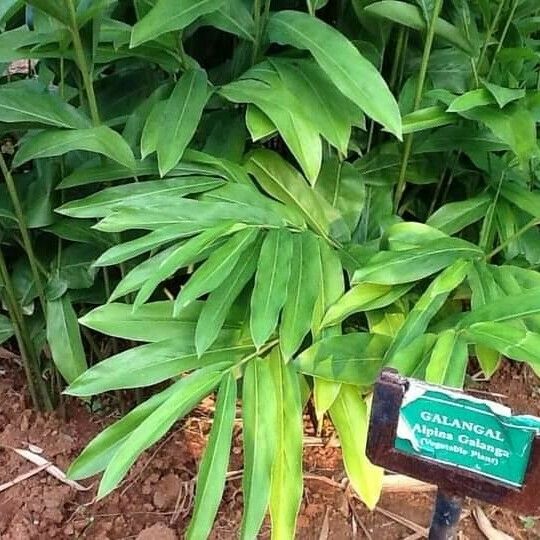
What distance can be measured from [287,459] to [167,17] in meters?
0.49

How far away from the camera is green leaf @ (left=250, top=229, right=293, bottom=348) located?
855 millimetres

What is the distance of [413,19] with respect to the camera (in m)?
1.04

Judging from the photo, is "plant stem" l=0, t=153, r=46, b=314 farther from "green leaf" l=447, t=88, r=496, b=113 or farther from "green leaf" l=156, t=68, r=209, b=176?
"green leaf" l=447, t=88, r=496, b=113

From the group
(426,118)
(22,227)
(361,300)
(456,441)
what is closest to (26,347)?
(22,227)

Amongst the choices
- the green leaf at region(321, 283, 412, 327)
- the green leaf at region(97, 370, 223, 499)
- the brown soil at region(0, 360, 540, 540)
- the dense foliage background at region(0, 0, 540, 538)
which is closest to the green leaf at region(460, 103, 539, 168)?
the dense foliage background at region(0, 0, 540, 538)

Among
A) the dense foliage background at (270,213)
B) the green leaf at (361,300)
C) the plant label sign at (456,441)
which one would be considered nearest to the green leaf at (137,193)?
the dense foliage background at (270,213)

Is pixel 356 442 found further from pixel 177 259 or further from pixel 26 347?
pixel 26 347

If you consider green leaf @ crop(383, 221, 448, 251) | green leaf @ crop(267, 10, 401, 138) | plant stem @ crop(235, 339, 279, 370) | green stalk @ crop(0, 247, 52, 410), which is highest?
green leaf @ crop(267, 10, 401, 138)

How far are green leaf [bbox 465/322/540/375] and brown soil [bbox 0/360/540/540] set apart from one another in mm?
473

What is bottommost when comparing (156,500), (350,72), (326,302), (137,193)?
(156,500)

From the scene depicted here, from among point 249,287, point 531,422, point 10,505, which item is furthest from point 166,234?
point 10,505

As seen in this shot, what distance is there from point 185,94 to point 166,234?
8.1 inches

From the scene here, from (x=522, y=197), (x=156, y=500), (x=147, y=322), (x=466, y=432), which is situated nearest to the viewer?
(x=466, y=432)

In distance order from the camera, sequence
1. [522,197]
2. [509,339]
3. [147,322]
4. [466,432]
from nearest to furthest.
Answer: [466,432] → [509,339] → [147,322] → [522,197]
